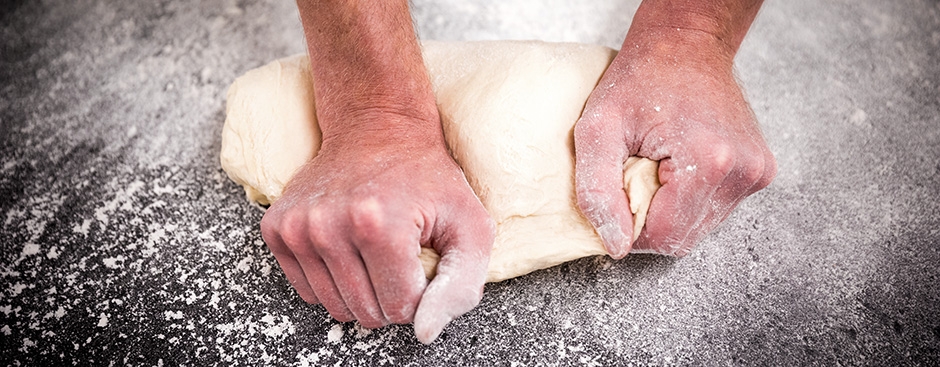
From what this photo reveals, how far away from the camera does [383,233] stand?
0.92 meters

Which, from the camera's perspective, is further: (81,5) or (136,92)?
(81,5)

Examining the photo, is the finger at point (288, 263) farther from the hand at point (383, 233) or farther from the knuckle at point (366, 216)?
the knuckle at point (366, 216)

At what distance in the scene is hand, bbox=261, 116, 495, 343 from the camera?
93cm

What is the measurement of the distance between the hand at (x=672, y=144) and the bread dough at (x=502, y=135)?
0.04m

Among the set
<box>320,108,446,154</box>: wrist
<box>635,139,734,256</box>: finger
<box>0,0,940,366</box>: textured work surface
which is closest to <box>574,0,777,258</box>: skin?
<box>635,139,734,256</box>: finger

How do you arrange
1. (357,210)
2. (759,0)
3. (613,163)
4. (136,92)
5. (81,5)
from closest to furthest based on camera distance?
(357,210), (613,163), (759,0), (136,92), (81,5)

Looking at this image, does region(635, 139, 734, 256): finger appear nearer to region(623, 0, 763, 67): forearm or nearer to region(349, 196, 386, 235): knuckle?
region(623, 0, 763, 67): forearm

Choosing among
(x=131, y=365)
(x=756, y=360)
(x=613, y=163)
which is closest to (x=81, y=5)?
(x=131, y=365)

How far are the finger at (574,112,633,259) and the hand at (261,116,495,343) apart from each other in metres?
0.18

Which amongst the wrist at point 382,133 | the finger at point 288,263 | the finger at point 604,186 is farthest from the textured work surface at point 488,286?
the wrist at point 382,133

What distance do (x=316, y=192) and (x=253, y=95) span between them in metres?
0.34

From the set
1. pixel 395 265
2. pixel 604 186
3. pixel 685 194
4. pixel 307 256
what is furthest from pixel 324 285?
pixel 685 194

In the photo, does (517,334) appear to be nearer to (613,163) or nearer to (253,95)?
(613,163)

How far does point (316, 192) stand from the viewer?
1.02 meters
